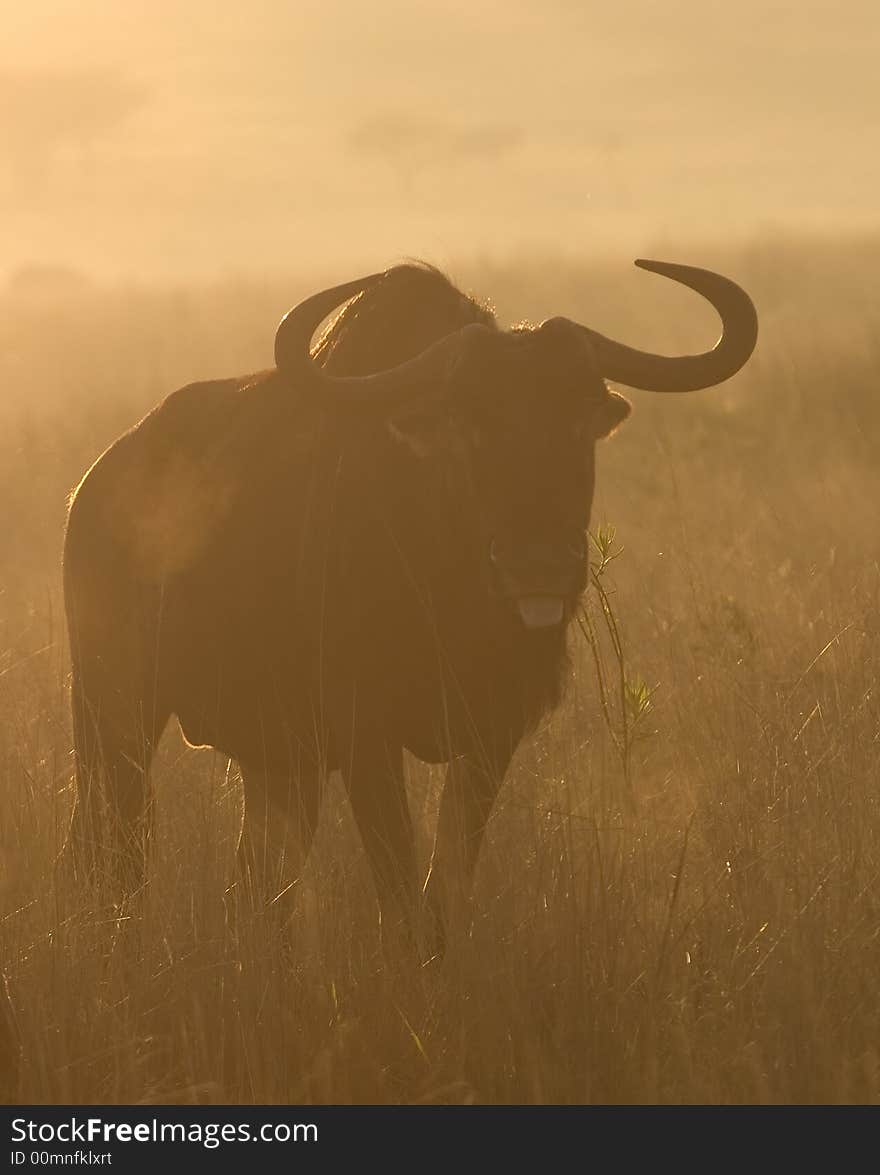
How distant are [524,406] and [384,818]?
1.24m

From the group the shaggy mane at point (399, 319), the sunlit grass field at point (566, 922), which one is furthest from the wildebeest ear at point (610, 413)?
the sunlit grass field at point (566, 922)

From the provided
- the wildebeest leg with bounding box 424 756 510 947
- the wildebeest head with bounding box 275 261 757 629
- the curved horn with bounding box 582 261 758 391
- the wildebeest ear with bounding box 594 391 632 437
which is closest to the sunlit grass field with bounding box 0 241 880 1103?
the wildebeest leg with bounding box 424 756 510 947

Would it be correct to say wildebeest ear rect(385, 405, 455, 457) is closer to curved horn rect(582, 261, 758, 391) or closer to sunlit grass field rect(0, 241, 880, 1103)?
curved horn rect(582, 261, 758, 391)

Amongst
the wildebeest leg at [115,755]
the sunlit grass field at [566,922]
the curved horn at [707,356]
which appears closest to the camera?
the sunlit grass field at [566,922]

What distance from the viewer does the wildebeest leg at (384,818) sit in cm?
495

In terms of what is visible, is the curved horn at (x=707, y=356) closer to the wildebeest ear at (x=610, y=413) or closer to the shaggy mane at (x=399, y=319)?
the wildebeest ear at (x=610, y=413)

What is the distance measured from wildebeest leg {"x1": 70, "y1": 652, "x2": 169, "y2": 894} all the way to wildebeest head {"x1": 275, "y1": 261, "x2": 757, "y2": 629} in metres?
1.45

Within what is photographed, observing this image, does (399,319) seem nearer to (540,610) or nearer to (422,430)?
(422,430)

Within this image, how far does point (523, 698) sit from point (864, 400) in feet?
40.8

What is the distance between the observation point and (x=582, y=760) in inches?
254

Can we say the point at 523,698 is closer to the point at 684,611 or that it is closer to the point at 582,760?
the point at 582,760

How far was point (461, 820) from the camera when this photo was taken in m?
5.09

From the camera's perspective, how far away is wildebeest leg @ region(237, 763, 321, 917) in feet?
16.4
